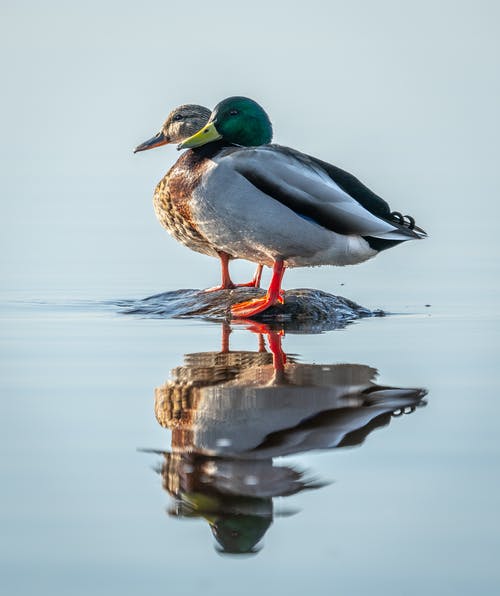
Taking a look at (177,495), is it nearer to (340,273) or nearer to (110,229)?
(340,273)

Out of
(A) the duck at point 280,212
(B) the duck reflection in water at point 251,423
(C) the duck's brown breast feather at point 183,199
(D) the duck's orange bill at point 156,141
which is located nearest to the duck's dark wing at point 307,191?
(A) the duck at point 280,212

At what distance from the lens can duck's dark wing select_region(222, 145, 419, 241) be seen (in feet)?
22.8

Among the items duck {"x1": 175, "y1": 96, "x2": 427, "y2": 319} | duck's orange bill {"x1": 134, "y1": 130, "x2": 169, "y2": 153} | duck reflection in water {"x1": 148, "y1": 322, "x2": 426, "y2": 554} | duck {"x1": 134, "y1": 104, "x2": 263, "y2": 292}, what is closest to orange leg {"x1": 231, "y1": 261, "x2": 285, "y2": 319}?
duck {"x1": 175, "y1": 96, "x2": 427, "y2": 319}

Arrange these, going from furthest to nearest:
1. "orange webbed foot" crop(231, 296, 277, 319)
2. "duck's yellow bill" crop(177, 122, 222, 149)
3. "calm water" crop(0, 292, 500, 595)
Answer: "duck's yellow bill" crop(177, 122, 222, 149)
"orange webbed foot" crop(231, 296, 277, 319)
"calm water" crop(0, 292, 500, 595)

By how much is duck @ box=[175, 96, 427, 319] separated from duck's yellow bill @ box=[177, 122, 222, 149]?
0.04m

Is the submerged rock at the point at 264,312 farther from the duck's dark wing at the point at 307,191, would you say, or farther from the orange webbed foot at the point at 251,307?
Answer: the duck's dark wing at the point at 307,191

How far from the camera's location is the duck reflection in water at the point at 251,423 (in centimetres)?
316

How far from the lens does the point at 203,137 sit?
7.52 meters

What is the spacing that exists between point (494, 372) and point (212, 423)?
1.57m

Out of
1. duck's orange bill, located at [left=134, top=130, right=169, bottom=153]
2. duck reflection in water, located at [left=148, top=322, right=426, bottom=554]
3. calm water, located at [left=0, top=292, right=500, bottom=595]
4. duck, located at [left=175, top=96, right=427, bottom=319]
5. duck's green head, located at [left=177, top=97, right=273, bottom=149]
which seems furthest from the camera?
duck's orange bill, located at [left=134, top=130, right=169, bottom=153]

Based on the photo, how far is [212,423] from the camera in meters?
4.06

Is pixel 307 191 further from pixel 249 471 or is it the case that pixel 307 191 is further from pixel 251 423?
pixel 249 471

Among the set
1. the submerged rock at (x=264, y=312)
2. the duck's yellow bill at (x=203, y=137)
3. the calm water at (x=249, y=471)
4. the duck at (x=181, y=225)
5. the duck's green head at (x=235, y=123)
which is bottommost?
the calm water at (x=249, y=471)

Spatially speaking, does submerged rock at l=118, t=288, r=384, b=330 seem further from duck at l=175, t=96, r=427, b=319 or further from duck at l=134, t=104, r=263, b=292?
duck at l=134, t=104, r=263, b=292
